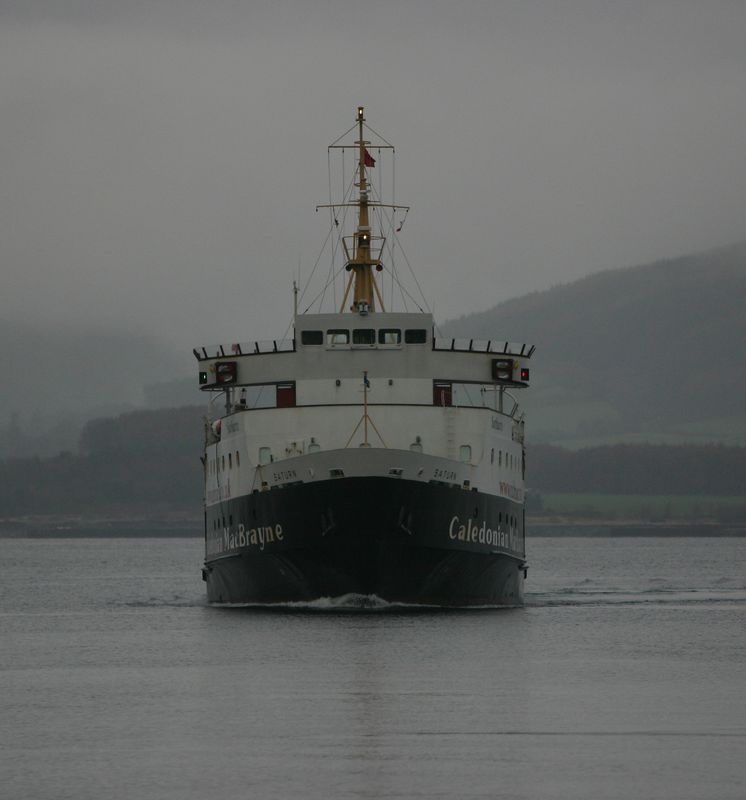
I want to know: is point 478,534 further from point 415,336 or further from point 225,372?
point 225,372

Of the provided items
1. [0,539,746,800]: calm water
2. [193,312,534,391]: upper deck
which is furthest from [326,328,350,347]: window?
[0,539,746,800]: calm water

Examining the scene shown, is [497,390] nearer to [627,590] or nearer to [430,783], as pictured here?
[627,590]

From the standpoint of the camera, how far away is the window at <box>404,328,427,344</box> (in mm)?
56844

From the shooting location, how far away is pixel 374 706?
30938 mm

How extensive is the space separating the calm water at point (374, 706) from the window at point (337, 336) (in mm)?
9074

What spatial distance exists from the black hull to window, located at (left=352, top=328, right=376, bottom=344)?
658 centimetres

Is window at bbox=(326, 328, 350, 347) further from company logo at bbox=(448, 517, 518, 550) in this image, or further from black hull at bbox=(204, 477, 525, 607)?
company logo at bbox=(448, 517, 518, 550)

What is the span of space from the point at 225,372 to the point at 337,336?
4166 mm

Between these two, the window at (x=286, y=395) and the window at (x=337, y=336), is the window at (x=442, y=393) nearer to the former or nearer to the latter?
the window at (x=337, y=336)

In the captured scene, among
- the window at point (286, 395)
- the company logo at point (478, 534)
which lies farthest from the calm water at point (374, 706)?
the window at point (286, 395)

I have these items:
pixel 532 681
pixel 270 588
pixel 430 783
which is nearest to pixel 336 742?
pixel 430 783

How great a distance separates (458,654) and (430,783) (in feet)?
56.5

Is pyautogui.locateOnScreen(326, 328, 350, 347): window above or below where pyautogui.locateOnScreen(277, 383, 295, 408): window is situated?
above

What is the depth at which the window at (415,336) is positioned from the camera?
2238 inches
